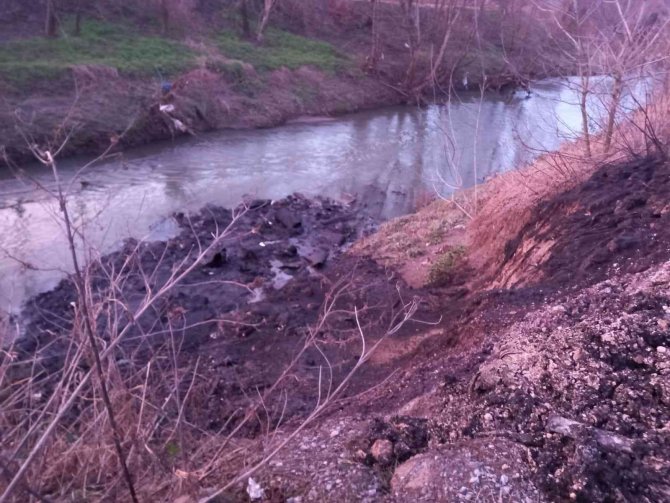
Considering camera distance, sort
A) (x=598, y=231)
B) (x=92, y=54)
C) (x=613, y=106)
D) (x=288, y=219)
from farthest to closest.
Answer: (x=92, y=54)
(x=288, y=219)
(x=613, y=106)
(x=598, y=231)

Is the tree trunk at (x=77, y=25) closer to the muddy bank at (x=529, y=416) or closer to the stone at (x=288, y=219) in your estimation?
the stone at (x=288, y=219)

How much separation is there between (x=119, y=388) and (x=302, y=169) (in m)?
14.0

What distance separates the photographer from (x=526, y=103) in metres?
26.6

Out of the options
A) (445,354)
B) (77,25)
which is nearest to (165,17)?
(77,25)

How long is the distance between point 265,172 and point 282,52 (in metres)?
12.2

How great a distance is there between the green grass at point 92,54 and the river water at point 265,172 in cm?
372

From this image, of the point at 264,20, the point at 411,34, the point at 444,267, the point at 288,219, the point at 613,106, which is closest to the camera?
the point at 613,106

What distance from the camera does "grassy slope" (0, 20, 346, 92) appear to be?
2012cm

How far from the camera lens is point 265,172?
17344 millimetres

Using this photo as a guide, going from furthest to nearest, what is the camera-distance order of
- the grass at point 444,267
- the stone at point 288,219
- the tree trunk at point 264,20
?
the tree trunk at point 264,20, the stone at point 288,219, the grass at point 444,267

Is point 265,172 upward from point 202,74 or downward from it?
downward

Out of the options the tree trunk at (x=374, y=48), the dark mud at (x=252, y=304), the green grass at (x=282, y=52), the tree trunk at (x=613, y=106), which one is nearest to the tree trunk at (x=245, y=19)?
the green grass at (x=282, y=52)

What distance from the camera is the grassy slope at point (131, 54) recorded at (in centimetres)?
2012

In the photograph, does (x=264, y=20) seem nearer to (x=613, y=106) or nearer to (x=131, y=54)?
(x=131, y=54)
